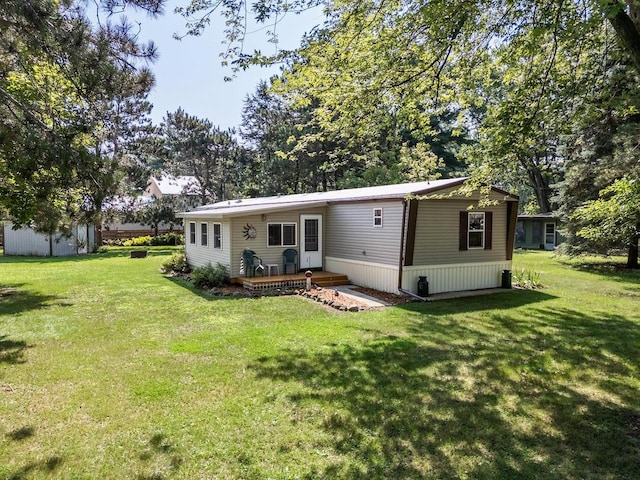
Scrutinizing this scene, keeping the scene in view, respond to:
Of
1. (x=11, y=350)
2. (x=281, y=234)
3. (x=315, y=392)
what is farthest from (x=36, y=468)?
(x=281, y=234)

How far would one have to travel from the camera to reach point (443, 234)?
1170 centimetres

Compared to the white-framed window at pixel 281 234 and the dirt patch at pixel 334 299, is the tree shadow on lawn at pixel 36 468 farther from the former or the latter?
the white-framed window at pixel 281 234

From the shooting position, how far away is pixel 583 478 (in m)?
3.38

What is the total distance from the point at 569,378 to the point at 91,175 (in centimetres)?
783

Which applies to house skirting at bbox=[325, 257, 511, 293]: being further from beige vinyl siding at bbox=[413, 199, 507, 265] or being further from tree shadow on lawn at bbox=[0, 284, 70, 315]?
tree shadow on lawn at bbox=[0, 284, 70, 315]

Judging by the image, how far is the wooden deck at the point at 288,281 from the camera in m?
11.6

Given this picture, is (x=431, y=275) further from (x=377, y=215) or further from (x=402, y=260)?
(x=377, y=215)

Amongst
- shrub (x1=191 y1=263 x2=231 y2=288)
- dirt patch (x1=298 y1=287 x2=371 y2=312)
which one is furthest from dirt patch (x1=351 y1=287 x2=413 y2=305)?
shrub (x1=191 y1=263 x2=231 y2=288)

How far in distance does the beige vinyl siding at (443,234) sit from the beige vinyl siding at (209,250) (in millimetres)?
5666

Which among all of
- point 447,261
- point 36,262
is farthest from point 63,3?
point 36,262

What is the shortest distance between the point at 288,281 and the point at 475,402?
7633mm

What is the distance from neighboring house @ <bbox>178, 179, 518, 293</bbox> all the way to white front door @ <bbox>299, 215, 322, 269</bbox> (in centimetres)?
3

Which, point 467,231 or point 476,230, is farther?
point 476,230

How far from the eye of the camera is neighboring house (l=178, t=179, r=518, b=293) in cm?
1111
